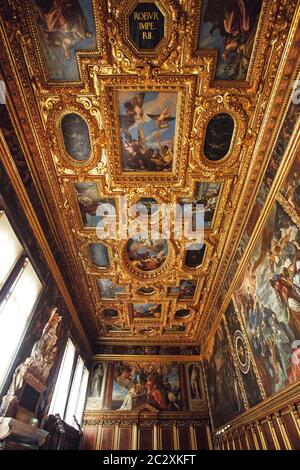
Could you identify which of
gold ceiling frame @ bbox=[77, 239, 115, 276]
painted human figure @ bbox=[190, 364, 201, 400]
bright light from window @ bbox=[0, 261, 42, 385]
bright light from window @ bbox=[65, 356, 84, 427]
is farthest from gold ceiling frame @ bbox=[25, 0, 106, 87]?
painted human figure @ bbox=[190, 364, 201, 400]

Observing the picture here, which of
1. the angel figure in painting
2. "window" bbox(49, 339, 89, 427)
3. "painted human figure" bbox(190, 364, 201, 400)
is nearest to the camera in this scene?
the angel figure in painting

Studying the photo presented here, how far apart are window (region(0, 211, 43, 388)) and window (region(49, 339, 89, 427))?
4088 mm

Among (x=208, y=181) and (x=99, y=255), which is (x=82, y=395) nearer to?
(x=99, y=255)

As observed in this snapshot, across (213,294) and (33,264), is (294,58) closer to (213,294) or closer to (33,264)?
(33,264)

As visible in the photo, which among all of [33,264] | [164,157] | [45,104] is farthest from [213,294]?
[45,104]

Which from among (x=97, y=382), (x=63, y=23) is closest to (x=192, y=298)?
(x=97, y=382)

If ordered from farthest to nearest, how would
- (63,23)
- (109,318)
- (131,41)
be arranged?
(109,318) → (131,41) → (63,23)

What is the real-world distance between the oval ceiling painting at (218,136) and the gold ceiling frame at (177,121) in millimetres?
610

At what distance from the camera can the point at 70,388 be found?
10.7 meters

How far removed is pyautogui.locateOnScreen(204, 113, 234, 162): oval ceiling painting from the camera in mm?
6242

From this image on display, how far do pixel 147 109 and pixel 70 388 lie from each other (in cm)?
1163

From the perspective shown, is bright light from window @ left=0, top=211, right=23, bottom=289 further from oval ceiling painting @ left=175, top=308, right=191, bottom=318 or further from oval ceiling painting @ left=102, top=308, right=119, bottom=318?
oval ceiling painting @ left=175, top=308, right=191, bottom=318

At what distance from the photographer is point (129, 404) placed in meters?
13.6

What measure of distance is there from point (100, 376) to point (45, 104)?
14692mm
